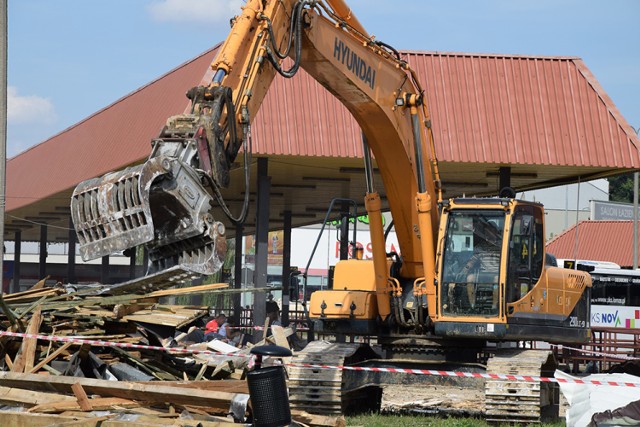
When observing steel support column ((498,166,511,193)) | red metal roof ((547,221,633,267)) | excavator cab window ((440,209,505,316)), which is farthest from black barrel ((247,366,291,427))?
red metal roof ((547,221,633,267))

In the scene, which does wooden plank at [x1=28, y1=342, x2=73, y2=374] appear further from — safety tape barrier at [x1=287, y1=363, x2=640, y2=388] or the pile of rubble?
safety tape barrier at [x1=287, y1=363, x2=640, y2=388]

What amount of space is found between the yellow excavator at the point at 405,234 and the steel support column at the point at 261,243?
9.63m

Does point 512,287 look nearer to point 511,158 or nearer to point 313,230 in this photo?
point 511,158

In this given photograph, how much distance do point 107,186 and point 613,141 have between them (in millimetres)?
19326

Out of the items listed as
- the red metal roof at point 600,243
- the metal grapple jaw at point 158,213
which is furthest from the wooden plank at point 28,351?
the red metal roof at point 600,243

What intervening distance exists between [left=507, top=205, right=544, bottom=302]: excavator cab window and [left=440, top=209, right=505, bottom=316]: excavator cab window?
196 millimetres

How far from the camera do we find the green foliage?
112m

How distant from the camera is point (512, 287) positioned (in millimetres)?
15055

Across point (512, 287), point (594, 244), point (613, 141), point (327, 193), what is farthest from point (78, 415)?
point (594, 244)

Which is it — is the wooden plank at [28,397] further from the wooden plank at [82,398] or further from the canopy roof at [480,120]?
the canopy roof at [480,120]

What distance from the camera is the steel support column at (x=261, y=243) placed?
2683cm

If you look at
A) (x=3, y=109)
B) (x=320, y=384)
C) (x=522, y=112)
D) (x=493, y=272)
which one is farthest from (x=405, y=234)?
(x=522, y=112)

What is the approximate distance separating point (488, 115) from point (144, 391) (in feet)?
56.4

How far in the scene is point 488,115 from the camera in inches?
1078
